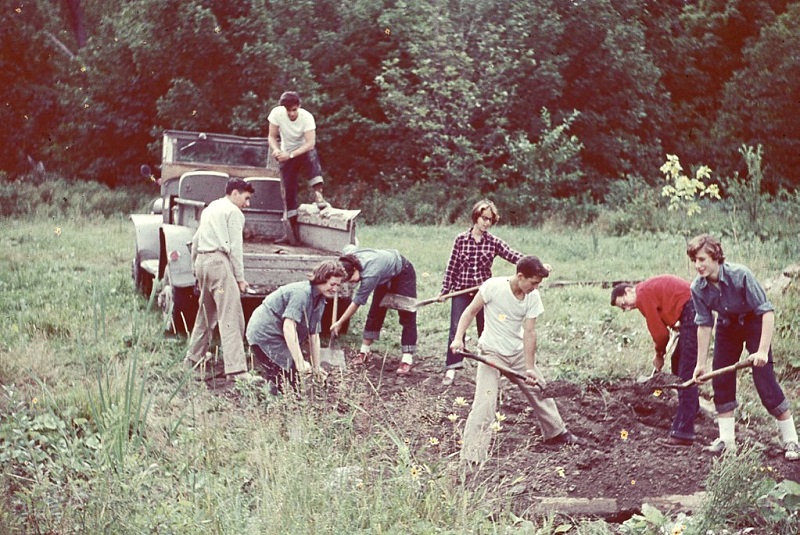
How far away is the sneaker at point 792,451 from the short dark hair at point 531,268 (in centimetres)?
216

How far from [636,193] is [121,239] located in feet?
36.3

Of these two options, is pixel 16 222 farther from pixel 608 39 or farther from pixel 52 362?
pixel 608 39

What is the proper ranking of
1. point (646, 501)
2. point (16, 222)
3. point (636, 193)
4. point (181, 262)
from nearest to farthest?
point (646, 501)
point (181, 262)
point (16, 222)
point (636, 193)

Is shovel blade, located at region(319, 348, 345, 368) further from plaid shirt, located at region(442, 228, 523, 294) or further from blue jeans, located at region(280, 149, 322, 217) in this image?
blue jeans, located at region(280, 149, 322, 217)

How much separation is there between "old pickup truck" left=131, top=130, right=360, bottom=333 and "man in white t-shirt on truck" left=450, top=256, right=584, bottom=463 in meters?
2.79

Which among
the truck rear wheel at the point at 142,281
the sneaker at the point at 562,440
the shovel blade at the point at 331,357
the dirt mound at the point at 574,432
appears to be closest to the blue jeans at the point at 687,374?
the dirt mound at the point at 574,432

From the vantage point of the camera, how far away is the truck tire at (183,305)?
1023 centimetres

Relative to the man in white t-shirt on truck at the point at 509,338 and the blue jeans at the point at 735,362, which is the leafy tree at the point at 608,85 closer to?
the blue jeans at the point at 735,362

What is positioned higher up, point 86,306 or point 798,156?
point 798,156

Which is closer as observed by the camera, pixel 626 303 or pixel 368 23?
pixel 626 303

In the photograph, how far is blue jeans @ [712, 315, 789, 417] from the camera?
7.56 meters

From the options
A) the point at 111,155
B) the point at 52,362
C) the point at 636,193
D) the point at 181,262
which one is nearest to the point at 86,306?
the point at 181,262

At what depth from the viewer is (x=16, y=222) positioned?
807 inches

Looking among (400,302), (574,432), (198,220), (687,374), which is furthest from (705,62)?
(574,432)
